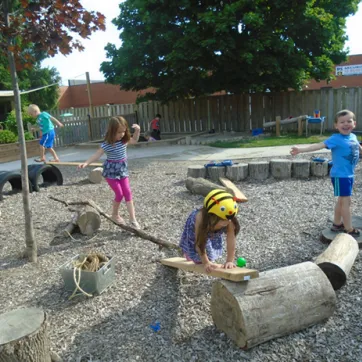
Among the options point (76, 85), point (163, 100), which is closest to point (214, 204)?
point (163, 100)

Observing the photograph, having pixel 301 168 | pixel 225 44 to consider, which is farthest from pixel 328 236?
pixel 225 44

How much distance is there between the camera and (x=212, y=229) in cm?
311

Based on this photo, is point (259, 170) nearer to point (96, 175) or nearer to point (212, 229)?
point (96, 175)

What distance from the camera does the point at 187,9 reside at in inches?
592

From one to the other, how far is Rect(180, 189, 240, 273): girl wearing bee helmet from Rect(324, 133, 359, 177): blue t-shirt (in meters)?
1.85

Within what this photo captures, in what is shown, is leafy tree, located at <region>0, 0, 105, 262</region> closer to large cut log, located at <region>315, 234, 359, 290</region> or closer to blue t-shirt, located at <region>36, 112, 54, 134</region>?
large cut log, located at <region>315, 234, 359, 290</region>

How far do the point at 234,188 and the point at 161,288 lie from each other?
12.2 feet

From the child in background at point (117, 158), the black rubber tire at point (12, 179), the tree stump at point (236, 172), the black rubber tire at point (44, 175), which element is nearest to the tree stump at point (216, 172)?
the tree stump at point (236, 172)

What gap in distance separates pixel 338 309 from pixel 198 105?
16352 millimetres

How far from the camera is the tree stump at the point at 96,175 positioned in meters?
8.61

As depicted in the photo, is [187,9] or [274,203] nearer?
[274,203]

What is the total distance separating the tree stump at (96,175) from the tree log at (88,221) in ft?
11.2

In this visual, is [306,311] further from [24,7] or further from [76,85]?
[76,85]

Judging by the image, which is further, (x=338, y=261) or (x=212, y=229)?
(x=338, y=261)
